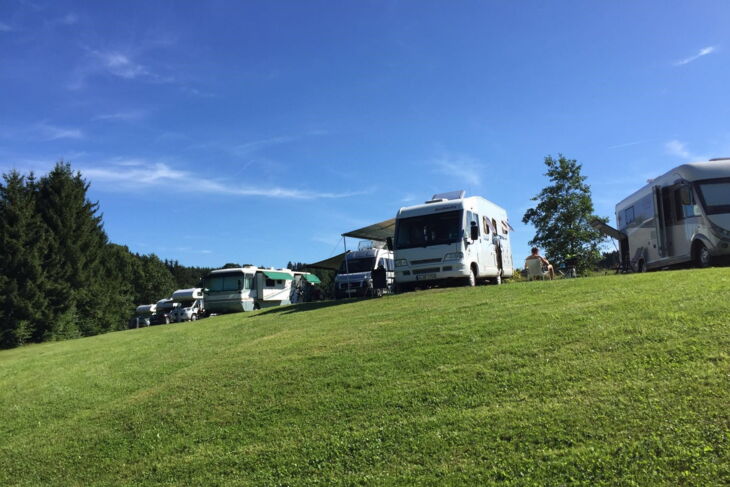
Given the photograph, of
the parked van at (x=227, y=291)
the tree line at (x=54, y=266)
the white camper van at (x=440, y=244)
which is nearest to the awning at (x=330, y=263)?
the parked van at (x=227, y=291)

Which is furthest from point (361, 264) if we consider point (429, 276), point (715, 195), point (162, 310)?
point (162, 310)

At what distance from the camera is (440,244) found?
1548 centimetres

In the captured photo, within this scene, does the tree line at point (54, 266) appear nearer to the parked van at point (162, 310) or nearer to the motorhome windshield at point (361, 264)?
the parked van at point (162, 310)

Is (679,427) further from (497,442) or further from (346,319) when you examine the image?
(346,319)

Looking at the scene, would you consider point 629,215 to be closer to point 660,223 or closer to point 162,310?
point 660,223

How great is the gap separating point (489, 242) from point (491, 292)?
Result: 575cm

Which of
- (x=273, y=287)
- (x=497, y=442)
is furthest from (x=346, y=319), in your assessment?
(x=273, y=287)

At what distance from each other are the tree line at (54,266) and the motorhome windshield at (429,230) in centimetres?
1729

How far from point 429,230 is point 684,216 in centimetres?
720

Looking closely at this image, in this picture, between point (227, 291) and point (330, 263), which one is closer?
point (227, 291)

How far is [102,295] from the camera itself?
93.0 feet

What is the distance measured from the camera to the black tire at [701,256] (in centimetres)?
1388

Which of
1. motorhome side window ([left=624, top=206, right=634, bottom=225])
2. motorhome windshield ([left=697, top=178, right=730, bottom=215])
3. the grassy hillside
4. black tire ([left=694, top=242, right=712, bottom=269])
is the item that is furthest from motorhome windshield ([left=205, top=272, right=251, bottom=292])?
motorhome windshield ([left=697, top=178, right=730, bottom=215])

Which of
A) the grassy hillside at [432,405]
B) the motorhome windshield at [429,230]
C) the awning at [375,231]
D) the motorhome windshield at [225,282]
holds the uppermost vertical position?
the awning at [375,231]
